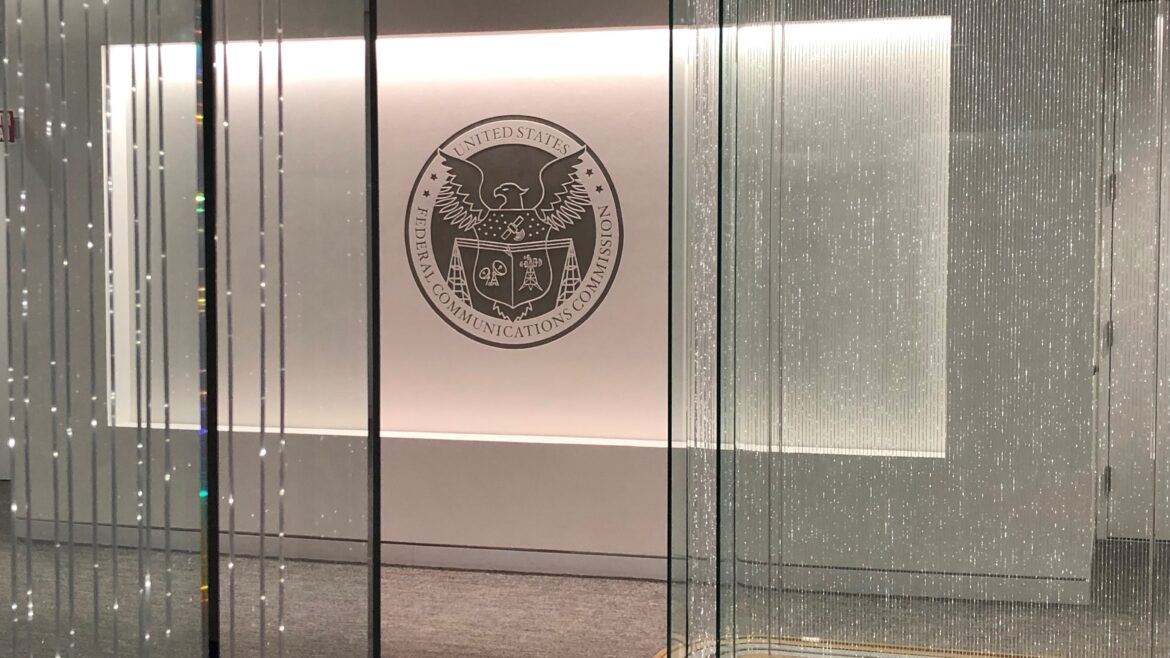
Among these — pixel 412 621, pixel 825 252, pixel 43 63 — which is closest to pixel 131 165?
pixel 43 63

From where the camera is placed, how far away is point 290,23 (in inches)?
60.9

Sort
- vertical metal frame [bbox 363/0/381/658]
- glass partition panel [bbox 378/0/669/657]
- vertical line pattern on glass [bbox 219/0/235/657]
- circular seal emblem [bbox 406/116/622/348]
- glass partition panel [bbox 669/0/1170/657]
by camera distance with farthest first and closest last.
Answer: circular seal emblem [bbox 406/116/622/348]
glass partition panel [bbox 378/0/669/657]
glass partition panel [bbox 669/0/1170/657]
vertical metal frame [bbox 363/0/381/658]
vertical line pattern on glass [bbox 219/0/235/657]

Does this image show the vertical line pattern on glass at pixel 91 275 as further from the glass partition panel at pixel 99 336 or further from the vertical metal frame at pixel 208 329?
the vertical metal frame at pixel 208 329

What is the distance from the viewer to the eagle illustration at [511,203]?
181 inches

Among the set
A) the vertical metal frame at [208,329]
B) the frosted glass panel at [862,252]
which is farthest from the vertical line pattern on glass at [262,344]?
the frosted glass panel at [862,252]

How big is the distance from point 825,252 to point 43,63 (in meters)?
1.50

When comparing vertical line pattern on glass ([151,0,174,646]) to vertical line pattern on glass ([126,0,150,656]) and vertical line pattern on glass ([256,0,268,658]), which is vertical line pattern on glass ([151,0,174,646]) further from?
vertical line pattern on glass ([256,0,268,658])

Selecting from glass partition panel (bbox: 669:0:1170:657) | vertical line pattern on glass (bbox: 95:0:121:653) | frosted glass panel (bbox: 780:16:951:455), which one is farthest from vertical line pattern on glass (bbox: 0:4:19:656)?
frosted glass panel (bbox: 780:16:951:455)

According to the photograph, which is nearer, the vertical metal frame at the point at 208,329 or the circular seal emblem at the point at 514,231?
the vertical metal frame at the point at 208,329

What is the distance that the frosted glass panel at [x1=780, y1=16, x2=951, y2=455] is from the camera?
7.28 ft

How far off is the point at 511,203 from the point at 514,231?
0.40 feet

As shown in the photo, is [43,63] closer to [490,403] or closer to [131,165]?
[131,165]

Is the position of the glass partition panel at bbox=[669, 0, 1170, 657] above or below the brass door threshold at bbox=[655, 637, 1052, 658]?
above

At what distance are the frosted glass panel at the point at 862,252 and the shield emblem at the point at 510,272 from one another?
248cm
